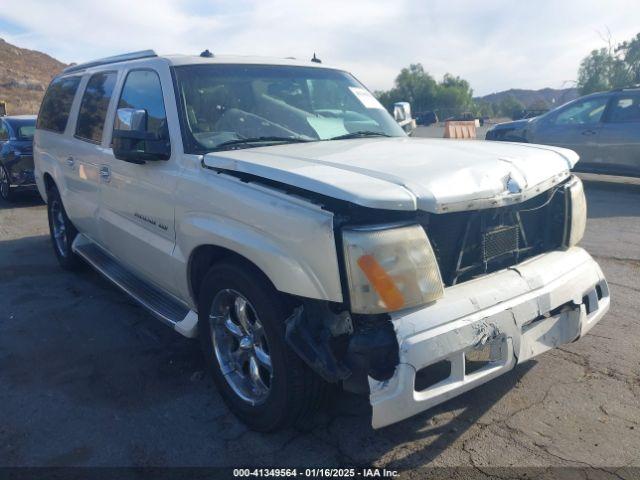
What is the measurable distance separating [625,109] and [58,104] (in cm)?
884

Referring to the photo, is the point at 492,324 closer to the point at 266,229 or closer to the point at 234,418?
the point at 266,229

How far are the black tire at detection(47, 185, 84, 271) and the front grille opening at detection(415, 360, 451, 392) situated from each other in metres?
4.29

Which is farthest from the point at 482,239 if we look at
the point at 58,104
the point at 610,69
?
the point at 610,69

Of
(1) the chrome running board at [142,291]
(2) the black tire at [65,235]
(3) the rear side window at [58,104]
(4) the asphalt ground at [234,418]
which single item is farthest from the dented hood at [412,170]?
(2) the black tire at [65,235]

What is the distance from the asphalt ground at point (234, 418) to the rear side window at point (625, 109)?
6.22 m

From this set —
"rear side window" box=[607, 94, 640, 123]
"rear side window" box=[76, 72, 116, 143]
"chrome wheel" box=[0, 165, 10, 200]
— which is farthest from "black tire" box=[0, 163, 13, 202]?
"rear side window" box=[607, 94, 640, 123]

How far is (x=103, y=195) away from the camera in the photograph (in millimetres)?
4512

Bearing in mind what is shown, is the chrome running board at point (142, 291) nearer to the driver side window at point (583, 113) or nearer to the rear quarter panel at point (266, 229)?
the rear quarter panel at point (266, 229)

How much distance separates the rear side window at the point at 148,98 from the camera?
12.2ft

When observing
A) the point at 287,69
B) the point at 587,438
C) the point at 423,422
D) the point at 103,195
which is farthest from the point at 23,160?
the point at 587,438

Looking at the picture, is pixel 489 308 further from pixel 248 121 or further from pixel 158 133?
pixel 158 133

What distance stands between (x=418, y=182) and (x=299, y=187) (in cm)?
54

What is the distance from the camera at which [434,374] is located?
2697 mm

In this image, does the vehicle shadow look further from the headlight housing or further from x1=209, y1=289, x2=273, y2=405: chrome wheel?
the headlight housing
